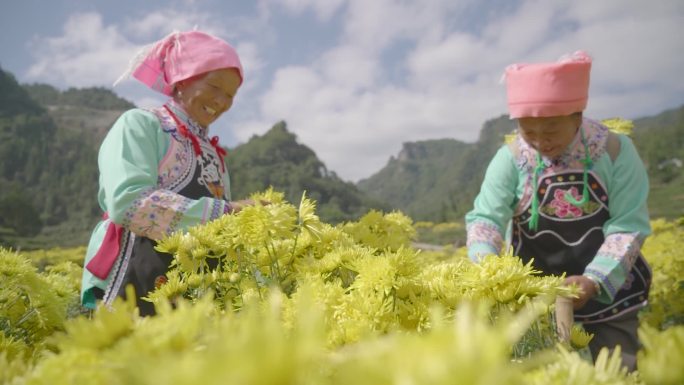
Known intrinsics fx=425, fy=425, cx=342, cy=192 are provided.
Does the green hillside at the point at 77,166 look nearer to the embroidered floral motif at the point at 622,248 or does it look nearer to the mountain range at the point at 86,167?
the mountain range at the point at 86,167

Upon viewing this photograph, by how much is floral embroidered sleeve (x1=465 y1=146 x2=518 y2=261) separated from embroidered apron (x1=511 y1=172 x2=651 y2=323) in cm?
13

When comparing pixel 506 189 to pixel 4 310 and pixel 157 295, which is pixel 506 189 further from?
pixel 4 310

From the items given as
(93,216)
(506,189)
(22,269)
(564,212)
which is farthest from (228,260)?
(93,216)

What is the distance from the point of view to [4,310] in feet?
3.88

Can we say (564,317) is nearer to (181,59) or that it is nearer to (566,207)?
(566,207)

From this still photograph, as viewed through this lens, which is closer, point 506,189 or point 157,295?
point 157,295

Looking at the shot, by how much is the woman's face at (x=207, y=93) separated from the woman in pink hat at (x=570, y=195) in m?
1.37

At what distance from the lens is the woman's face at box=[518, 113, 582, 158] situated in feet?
6.62

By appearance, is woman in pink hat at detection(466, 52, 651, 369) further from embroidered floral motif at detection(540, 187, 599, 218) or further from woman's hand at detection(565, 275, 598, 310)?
woman's hand at detection(565, 275, 598, 310)

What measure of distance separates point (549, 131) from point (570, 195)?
37cm

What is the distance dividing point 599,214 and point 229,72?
1.97 metres

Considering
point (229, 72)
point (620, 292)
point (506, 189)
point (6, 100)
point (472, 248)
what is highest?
point (6, 100)

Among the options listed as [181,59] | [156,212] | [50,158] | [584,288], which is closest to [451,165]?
[50,158]

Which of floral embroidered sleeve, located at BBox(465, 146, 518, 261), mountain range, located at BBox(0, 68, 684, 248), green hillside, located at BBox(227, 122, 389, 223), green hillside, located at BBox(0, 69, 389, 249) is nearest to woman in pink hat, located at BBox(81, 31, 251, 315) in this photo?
floral embroidered sleeve, located at BBox(465, 146, 518, 261)
